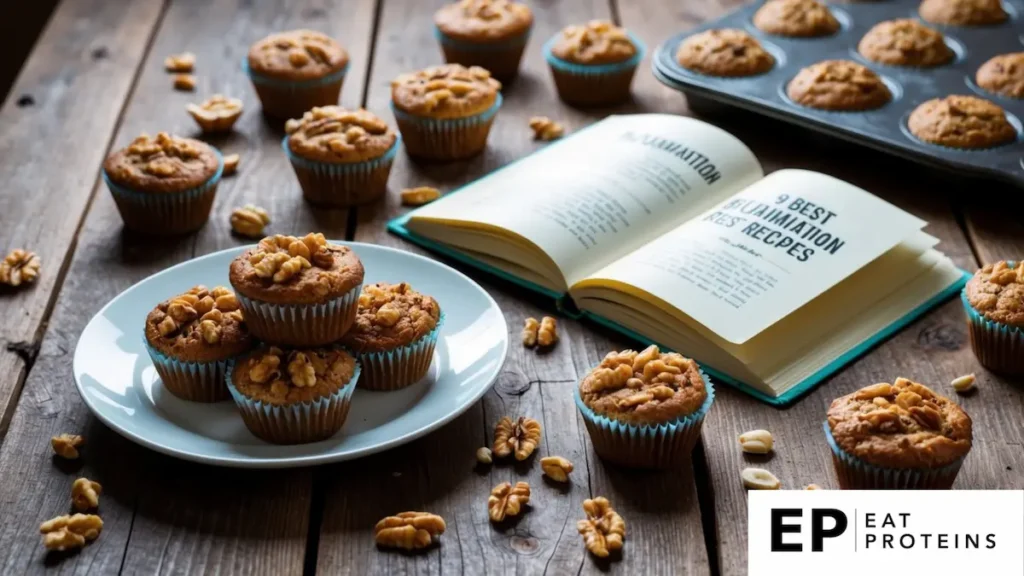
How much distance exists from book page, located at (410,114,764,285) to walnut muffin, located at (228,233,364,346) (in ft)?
1.57

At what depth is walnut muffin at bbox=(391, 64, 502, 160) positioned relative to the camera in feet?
8.10

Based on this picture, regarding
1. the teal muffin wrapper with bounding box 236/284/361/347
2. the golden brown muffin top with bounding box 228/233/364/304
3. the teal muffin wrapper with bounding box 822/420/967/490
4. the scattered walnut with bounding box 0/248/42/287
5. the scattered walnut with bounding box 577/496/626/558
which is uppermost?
the golden brown muffin top with bounding box 228/233/364/304

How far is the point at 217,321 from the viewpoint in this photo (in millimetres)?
1689

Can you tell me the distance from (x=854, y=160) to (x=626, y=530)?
127 cm

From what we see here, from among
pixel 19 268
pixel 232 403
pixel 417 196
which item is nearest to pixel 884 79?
pixel 417 196

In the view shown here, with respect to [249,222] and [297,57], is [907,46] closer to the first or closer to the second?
[297,57]

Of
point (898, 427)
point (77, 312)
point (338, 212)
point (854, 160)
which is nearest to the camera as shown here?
point (898, 427)

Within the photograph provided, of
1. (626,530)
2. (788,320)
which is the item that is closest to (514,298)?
(788,320)

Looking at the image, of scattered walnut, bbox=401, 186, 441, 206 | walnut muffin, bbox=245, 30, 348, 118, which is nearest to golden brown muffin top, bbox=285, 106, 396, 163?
scattered walnut, bbox=401, 186, 441, 206

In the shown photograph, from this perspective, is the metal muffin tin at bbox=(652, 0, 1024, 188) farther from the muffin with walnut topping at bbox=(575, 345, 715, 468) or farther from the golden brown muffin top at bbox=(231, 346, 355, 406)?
the golden brown muffin top at bbox=(231, 346, 355, 406)

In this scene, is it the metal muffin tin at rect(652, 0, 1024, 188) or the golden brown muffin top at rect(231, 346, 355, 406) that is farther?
the metal muffin tin at rect(652, 0, 1024, 188)

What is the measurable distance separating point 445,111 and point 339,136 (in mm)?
250

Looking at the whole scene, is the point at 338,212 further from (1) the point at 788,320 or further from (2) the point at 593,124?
(1) the point at 788,320

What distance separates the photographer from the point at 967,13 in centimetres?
282
